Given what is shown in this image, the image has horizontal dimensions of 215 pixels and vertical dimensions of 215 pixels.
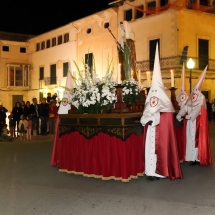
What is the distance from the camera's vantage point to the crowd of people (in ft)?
45.5

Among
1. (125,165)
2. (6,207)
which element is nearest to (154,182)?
(125,165)

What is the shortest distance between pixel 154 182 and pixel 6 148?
6.44 meters

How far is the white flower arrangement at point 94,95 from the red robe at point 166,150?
1.05m

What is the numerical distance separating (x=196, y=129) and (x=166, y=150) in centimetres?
179

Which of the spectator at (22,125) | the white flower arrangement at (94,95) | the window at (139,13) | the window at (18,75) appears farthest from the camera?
the window at (18,75)

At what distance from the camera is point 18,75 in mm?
38188

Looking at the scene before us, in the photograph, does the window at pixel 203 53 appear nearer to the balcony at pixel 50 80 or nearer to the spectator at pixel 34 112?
the spectator at pixel 34 112

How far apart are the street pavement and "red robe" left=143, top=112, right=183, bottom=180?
190 mm

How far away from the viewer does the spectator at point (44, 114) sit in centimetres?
1460

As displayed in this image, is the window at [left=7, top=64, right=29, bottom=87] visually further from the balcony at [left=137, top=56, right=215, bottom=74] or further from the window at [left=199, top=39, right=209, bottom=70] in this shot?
the window at [left=199, top=39, right=209, bottom=70]

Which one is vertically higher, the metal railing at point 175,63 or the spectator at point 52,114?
the metal railing at point 175,63

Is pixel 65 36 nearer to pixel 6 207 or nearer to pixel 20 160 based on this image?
pixel 20 160

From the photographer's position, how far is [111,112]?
672 centimetres

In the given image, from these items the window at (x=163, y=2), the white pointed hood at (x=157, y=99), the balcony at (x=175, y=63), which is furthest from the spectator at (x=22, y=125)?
the window at (x=163, y=2)
